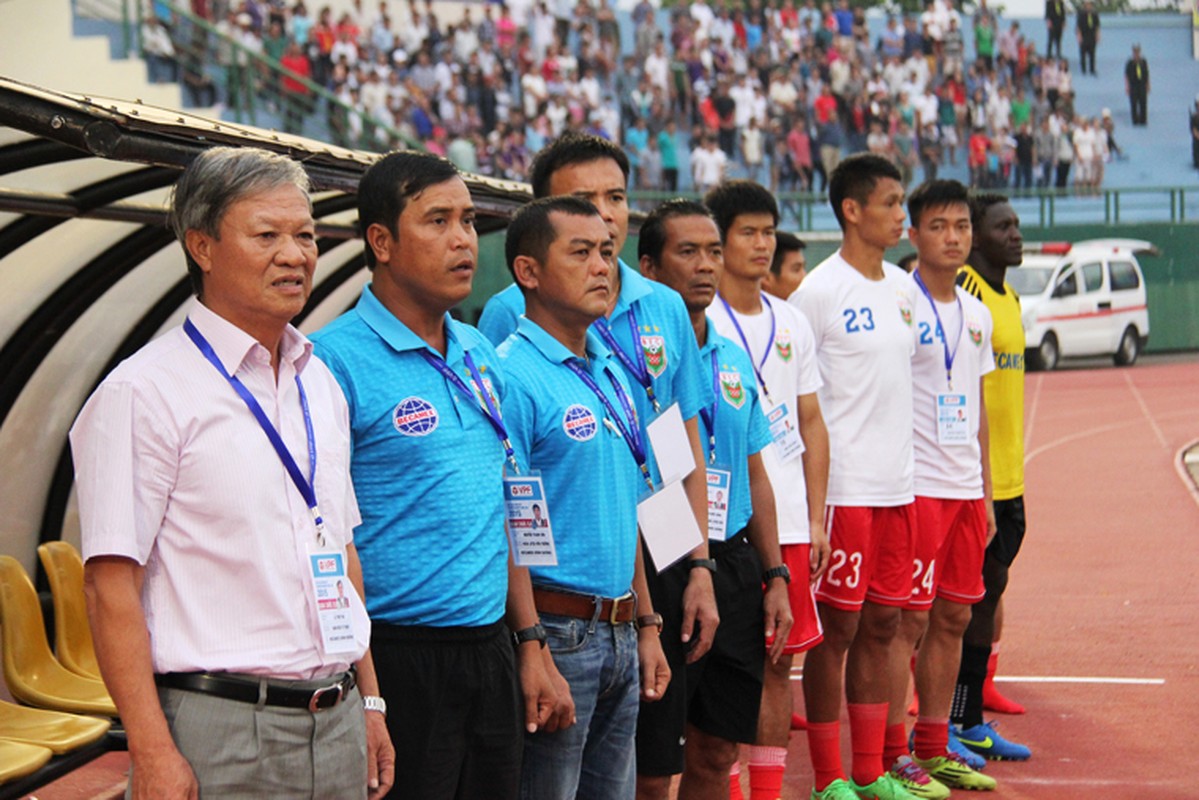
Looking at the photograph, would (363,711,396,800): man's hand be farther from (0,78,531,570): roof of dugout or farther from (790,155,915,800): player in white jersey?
(790,155,915,800): player in white jersey

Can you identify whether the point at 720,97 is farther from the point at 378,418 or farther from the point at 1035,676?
the point at 378,418

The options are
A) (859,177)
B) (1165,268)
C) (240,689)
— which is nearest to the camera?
(240,689)

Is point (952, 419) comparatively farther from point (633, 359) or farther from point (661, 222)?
point (633, 359)

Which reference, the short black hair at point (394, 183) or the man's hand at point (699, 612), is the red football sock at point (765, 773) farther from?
the short black hair at point (394, 183)

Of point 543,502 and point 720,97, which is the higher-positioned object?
point 720,97

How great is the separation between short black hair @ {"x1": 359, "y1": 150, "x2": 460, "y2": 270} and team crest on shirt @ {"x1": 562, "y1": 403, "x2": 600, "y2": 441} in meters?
0.66

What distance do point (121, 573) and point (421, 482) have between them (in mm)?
828

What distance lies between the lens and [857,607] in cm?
621

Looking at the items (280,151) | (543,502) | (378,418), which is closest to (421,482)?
(378,418)

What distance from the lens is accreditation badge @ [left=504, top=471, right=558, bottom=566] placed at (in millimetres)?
3982

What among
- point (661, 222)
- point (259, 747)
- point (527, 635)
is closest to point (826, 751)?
point (661, 222)

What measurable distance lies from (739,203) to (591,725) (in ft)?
7.60

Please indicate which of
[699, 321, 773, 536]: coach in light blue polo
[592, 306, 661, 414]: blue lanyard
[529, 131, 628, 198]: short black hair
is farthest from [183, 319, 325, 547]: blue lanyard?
[699, 321, 773, 536]: coach in light blue polo

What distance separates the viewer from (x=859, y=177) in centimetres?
659
